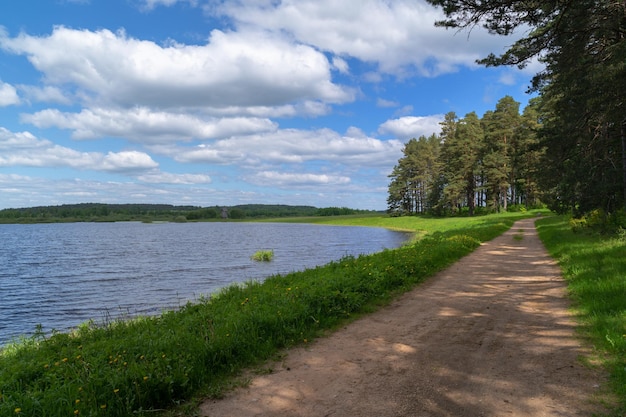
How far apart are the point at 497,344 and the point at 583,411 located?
2.12m

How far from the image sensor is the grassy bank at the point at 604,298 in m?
5.24

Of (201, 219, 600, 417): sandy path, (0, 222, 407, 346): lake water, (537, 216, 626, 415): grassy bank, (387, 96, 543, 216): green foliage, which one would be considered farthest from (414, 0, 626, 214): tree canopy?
(387, 96, 543, 216): green foliage

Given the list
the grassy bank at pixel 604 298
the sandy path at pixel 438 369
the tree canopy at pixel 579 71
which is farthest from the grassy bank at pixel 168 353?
the tree canopy at pixel 579 71

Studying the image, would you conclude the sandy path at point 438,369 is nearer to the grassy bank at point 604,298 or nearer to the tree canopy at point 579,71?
the grassy bank at point 604,298

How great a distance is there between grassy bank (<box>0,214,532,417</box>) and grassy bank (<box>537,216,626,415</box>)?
13.4 ft

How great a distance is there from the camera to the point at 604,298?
785 cm

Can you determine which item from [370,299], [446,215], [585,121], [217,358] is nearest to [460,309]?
[370,299]

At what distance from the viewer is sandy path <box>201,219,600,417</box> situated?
4.34 metres

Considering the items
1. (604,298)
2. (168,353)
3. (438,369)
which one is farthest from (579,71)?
(168,353)

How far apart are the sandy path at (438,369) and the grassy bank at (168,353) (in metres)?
0.50

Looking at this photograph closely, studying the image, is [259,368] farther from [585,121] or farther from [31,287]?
[31,287]

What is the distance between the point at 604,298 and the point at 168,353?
813 cm

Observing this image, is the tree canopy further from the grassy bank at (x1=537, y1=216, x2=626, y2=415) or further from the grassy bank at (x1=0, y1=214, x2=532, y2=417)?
the grassy bank at (x1=0, y1=214, x2=532, y2=417)

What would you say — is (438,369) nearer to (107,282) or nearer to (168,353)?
(168,353)
